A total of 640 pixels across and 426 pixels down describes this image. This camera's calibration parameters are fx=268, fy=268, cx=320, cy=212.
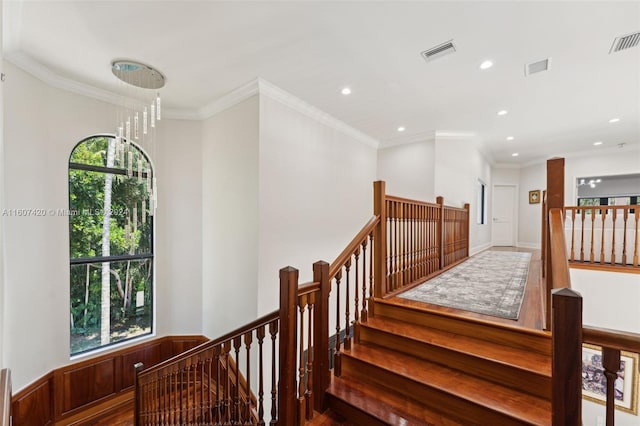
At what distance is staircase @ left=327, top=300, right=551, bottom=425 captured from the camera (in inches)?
64.6

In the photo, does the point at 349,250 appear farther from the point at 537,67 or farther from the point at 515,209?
the point at 515,209

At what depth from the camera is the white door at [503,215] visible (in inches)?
316

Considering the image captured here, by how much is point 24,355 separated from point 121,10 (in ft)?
11.6

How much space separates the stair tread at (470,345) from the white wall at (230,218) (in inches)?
67.7

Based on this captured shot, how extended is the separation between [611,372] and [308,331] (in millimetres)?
1464

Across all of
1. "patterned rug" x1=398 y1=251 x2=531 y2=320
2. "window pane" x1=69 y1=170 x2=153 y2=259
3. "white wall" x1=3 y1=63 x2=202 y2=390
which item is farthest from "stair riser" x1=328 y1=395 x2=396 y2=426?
"white wall" x1=3 y1=63 x2=202 y2=390

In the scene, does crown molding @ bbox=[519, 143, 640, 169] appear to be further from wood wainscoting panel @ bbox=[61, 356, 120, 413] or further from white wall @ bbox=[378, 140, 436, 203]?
wood wainscoting panel @ bbox=[61, 356, 120, 413]

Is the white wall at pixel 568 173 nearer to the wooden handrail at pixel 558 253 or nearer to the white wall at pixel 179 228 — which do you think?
the wooden handrail at pixel 558 253

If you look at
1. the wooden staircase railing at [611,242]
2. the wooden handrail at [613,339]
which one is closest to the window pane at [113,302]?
the wooden handrail at [613,339]

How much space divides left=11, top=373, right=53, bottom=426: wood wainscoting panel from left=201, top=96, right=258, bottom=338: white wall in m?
1.73

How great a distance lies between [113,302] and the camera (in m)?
3.73

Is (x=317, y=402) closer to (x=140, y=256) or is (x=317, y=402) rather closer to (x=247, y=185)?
(x=247, y=185)

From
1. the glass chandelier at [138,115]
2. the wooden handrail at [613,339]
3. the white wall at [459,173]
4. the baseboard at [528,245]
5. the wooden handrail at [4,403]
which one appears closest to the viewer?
the wooden handrail at [613,339]

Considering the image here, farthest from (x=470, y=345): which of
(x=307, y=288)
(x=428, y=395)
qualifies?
(x=307, y=288)
